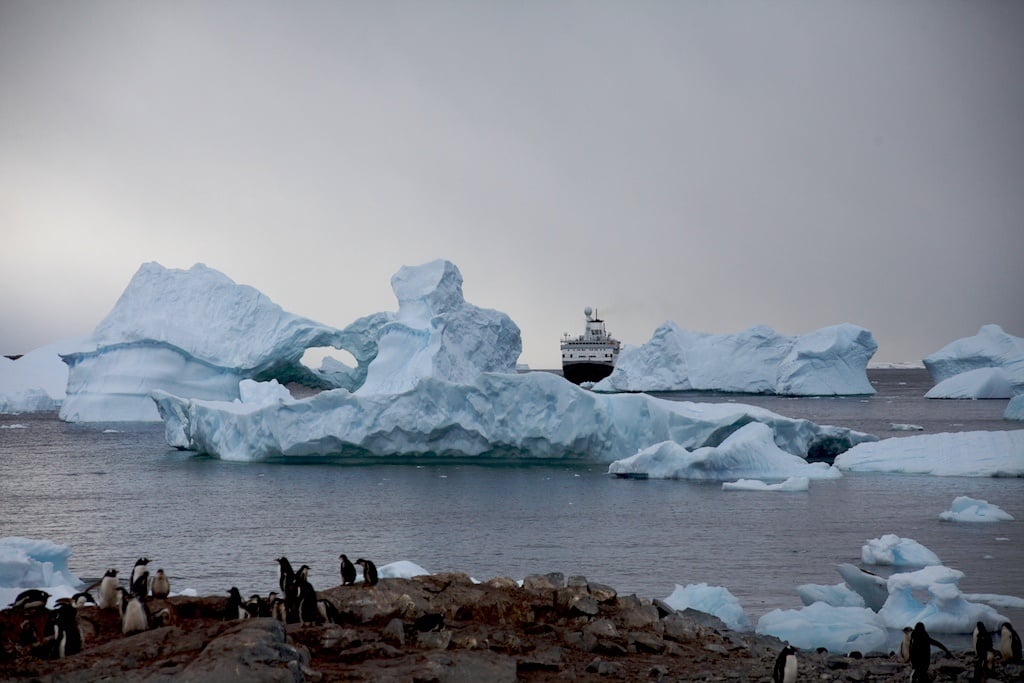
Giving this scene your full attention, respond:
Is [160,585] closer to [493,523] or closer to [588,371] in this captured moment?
[493,523]

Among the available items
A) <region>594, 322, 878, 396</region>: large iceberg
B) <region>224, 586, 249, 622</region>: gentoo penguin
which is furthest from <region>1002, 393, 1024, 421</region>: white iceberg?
<region>224, 586, 249, 622</region>: gentoo penguin

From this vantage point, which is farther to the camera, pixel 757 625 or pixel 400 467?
pixel 400 467

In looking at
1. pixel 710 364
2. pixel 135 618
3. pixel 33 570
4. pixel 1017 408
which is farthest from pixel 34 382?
pixel 135 618

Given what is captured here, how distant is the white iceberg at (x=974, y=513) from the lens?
17.8 m

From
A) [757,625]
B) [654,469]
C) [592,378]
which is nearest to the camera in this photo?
[757,625]

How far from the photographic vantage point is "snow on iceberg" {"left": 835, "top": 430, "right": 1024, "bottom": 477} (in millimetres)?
24578

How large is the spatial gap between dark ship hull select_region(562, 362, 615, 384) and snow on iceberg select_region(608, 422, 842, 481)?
46.8 m

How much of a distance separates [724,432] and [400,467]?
27.5ft

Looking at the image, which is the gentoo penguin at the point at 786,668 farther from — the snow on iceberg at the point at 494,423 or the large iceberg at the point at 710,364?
the large iceberg at the point at 710,364

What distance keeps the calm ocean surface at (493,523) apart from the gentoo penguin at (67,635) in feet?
20.6

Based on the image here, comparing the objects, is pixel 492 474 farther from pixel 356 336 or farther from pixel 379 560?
pixel 356 336

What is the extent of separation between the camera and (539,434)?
2502 cm

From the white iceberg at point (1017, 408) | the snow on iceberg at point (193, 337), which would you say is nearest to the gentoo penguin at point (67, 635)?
the snow on iceberg at point (193, 337)

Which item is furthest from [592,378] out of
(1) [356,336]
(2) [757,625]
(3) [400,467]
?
(2) [757,625]
